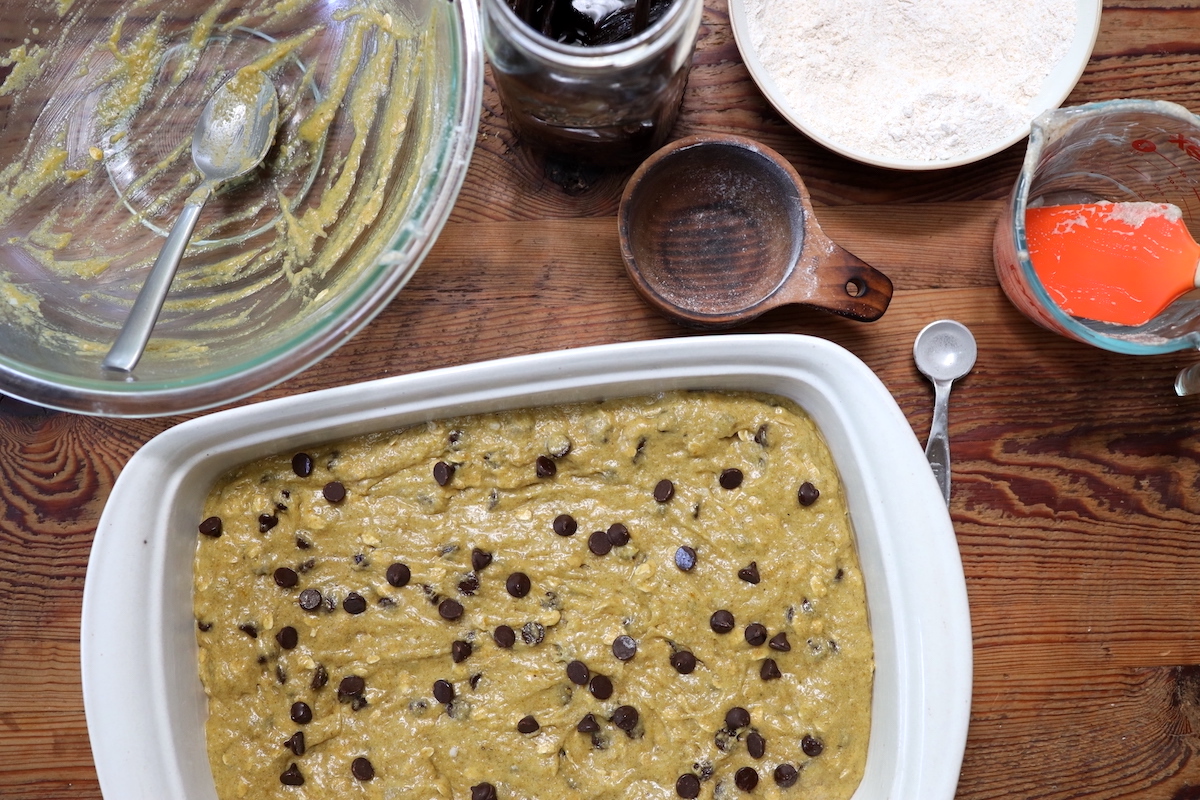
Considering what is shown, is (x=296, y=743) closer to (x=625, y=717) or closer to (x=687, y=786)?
(x=625, y=717)

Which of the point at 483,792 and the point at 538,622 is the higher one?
the point at 538,622

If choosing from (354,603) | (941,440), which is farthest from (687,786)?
(941,440)

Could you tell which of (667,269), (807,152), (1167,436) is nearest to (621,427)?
(667,269)

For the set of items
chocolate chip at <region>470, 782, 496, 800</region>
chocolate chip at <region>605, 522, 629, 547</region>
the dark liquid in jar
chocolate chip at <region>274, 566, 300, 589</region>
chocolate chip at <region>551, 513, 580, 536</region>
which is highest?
the dark liquid in jar

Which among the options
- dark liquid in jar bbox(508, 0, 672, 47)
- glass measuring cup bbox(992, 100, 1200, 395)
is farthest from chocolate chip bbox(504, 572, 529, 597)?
glass measuring cup bbox(992, 100, 1200, 395)

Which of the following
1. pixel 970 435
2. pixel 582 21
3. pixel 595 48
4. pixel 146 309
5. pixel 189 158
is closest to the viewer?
pixel 595 48

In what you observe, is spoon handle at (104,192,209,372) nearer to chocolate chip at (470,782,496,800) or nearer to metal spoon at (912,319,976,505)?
chocolate chip at (470,782,496,800)
